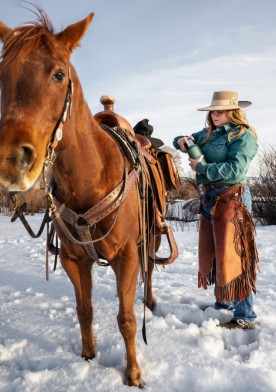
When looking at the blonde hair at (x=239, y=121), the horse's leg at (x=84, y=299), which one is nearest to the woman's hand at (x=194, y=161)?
the blonde hair at (x=239, y=121)

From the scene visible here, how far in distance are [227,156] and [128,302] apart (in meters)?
1.54

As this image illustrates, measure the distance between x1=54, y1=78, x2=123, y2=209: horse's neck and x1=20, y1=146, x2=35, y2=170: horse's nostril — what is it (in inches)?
18.2

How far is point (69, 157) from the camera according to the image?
187cm

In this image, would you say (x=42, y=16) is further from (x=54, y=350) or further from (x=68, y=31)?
(x=54, y=350)

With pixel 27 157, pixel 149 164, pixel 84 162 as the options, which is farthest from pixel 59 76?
pixel 149 164

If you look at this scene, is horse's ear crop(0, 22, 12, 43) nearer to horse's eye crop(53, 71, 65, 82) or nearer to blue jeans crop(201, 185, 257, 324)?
horse's eye crop(53, 71, 65, 82)

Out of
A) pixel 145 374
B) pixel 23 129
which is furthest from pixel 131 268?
pixel 23 129

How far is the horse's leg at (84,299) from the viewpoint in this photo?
2.43m

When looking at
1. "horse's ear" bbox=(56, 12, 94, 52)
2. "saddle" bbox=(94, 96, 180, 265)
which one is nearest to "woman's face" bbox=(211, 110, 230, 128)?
"saddle" bbox=(94, 96, 180, 265)

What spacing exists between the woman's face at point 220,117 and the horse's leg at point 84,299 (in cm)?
171

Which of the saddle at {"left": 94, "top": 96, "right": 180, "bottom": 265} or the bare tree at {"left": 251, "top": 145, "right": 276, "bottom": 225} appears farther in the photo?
the bare tree at {"left": 251, "top": 145, "right": 276, "bottom": 225}

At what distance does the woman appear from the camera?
279 centimetres

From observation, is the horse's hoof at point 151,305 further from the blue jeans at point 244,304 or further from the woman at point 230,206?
the blue jeans at point 244,304

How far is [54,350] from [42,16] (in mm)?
2404
